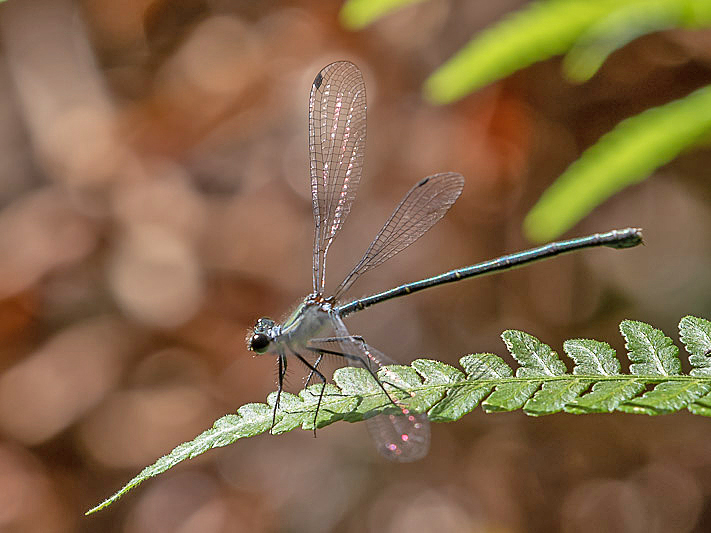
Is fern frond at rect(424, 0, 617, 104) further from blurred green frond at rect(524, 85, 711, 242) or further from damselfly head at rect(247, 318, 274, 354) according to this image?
damselfly head at rect(247, 318, 274, 354)

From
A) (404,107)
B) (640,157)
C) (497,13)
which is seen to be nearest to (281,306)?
(404,107)

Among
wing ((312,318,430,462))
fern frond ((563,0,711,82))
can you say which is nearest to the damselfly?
wing ((312,318,430,462))

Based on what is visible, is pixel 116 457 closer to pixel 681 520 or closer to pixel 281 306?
pixel 281 306

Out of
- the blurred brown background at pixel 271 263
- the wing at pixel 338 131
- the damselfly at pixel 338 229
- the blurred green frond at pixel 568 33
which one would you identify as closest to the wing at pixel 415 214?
the damselfly at pixel 338 229

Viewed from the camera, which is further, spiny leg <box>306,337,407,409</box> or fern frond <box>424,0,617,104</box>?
fern frond <box>424,0,617,104</box>

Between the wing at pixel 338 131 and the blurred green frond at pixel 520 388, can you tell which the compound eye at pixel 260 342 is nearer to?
the blurred green frond at pixel 520 388

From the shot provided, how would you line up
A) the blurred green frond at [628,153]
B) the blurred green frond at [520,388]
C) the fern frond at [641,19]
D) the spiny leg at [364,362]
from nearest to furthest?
the blurred green frond at [520,388] < the spiny leg at [364,362] < the fern frond at [641,19] < the blurred green frond at [628,153]
